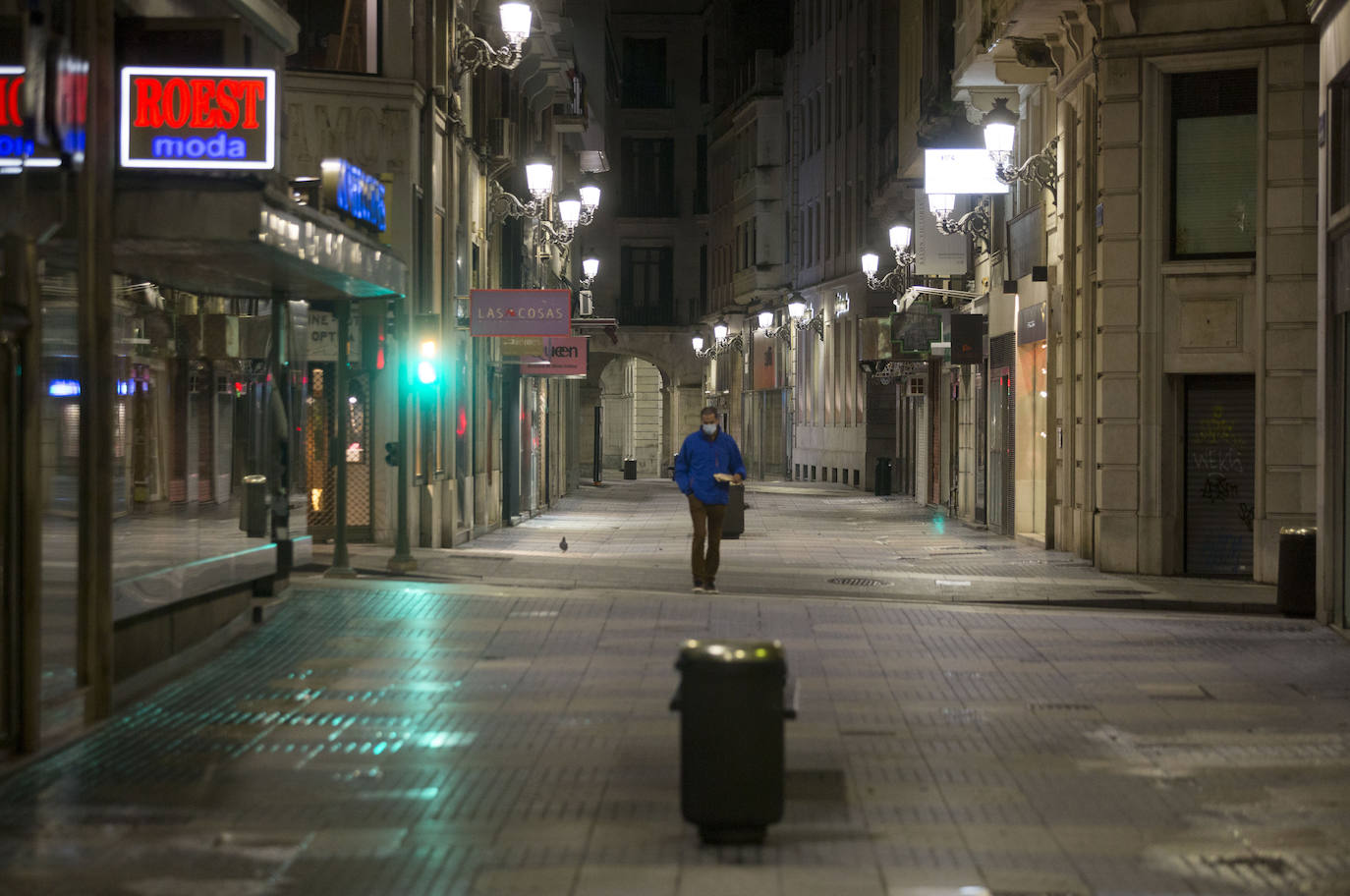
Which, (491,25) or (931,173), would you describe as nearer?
(931,173)

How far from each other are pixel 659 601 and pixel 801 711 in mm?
6620

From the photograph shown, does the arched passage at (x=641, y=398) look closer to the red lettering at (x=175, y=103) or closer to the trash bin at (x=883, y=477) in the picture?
the trash bin at (x=883, y=477)

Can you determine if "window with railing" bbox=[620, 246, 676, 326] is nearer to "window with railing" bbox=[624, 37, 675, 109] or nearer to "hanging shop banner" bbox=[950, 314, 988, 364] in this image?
"window with railing" bbox=[624, 37, 675, 109]

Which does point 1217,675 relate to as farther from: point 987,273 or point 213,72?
point 987,273

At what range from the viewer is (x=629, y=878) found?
23.2ft

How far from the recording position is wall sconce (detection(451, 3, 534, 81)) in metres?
24.5

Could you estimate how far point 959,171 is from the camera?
28.7 meters

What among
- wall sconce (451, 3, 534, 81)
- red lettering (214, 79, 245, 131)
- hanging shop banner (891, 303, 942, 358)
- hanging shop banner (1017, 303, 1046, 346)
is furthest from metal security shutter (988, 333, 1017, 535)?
red lettering (214, 79, 245, 131)

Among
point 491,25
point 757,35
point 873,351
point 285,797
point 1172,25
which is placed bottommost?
point 285,797

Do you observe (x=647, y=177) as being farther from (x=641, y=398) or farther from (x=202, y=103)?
(x=202, y=103)

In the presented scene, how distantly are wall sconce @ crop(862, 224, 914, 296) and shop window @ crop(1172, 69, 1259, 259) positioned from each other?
16.4 meters

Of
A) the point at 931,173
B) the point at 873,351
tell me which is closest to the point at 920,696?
the point at 931,173

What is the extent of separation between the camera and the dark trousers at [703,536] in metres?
19.0

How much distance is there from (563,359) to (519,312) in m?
12.0
